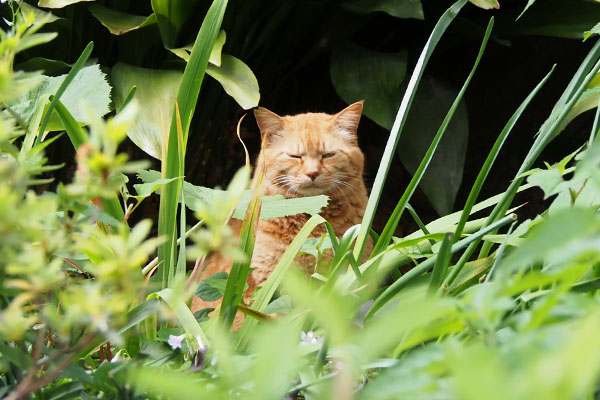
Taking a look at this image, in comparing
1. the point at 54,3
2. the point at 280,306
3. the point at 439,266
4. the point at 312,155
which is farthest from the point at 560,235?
the point at 54,3

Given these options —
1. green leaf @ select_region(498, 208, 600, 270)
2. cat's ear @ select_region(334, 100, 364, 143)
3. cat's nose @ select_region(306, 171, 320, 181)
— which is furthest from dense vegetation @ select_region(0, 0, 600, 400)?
cat's nose @ select_region(306, 171, 320, 181)

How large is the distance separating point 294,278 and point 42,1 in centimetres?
146

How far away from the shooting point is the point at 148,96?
1.62m

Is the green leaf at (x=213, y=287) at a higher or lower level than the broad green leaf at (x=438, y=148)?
higher

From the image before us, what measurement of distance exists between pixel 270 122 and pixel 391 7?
0.48 m

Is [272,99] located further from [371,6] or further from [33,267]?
[33,267]

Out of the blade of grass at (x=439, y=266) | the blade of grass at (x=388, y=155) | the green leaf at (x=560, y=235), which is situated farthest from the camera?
the blade of grass at (x=388, y=155)

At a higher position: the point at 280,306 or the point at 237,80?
the point at 237,80

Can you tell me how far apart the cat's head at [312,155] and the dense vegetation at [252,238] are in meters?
0.14

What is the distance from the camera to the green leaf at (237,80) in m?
1.50

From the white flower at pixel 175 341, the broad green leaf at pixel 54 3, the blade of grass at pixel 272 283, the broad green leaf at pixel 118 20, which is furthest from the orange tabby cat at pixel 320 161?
the white flower at pixel 175 341

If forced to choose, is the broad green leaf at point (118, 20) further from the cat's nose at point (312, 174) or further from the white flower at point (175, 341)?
the white flower at point (175, 341)

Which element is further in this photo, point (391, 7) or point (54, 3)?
point (391, 7)

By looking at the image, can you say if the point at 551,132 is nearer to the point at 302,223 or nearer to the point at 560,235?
the point at 560,235
